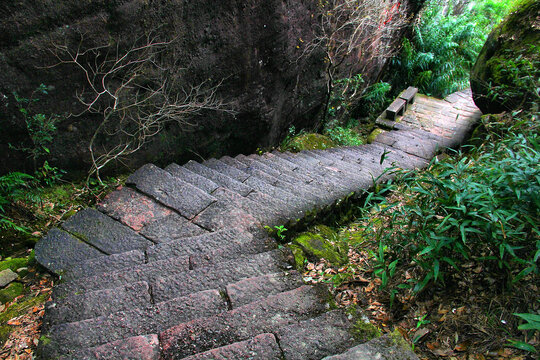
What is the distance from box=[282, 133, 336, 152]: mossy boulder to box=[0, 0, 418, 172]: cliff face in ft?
1.04

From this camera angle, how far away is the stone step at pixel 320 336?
1.59m

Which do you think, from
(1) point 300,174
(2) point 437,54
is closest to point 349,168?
(1) point 300,174

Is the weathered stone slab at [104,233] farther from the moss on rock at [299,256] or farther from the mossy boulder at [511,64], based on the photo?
the mossy boulder at [511,64]

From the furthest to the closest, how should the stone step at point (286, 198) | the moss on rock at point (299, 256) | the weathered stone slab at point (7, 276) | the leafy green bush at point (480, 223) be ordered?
1. the stone step at point (286, 198)
2. the moss on rock at point (299, 256)
3. the weathered stone slab at point (7, 276)
4. the leafy green bush at point (480, 223)

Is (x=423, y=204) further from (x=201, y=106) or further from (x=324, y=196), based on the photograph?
(x=201, y=106)

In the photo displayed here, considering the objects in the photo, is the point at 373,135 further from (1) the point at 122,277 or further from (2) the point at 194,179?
(1) the point at 122,277

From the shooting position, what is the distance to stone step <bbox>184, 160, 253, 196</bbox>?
11.9 feet

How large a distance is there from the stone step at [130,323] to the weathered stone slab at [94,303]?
11 centimetres

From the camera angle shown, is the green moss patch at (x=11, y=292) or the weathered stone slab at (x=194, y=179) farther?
the weathered stone slab at (x=194, y=179)

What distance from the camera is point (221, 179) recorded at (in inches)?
154

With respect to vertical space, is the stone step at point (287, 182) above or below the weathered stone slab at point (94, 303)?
below

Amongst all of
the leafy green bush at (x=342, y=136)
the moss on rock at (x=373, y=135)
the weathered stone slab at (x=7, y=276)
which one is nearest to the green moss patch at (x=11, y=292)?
the weathered stone slab at (x=7, y=276)

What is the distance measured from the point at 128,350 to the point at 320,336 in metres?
0.90

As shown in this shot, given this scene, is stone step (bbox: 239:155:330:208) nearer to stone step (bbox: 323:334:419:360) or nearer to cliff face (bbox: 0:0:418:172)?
cliff face (bbox: 0:0:418:172)
